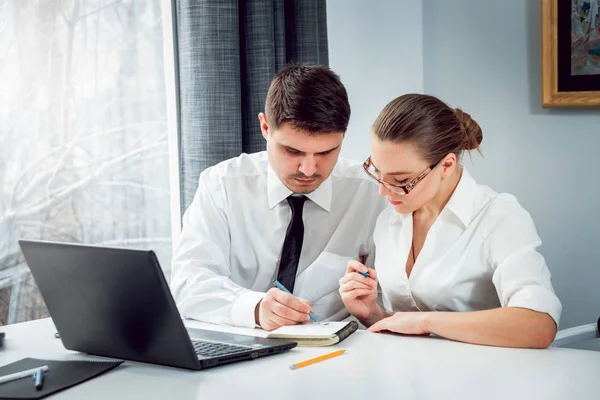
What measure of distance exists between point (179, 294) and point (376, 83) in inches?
56.6

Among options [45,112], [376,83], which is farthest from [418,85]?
[45,112]

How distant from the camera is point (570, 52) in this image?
264 centimetres

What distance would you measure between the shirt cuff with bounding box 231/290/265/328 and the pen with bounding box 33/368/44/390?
50 centimetres

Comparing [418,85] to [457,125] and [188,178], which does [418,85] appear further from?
[457,125]

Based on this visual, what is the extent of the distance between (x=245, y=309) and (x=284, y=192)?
0.46 metres

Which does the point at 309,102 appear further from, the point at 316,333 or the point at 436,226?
the point at 316,333

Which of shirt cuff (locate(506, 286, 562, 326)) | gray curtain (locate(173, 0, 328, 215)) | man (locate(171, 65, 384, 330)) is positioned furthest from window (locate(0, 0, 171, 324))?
shirt cuff (locate(506, 286, 562, 326))

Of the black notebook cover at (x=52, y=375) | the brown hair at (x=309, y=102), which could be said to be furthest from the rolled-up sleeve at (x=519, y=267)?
the black notebook cover at (x=52, y=375)

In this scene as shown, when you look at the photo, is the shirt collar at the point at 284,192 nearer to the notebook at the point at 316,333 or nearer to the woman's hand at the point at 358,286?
the woman's hand at the point at 358,286

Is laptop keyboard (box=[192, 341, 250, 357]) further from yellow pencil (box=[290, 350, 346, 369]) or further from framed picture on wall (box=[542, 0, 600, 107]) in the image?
framed picture on wall (box=[542, 0, 600, 107])

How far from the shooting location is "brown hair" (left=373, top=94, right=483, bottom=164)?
5.68 feet

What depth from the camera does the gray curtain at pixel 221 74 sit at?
241 cm

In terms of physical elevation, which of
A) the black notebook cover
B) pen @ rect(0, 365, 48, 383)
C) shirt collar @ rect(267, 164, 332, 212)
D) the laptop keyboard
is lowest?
the black notebook cover

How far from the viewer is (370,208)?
217cm
